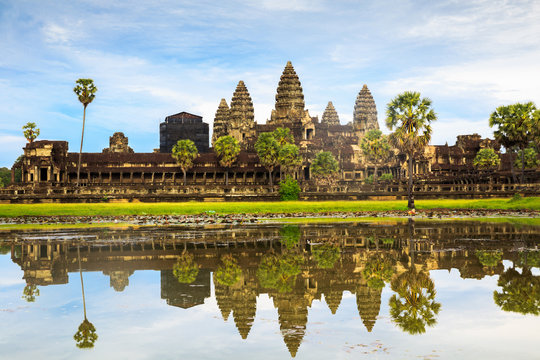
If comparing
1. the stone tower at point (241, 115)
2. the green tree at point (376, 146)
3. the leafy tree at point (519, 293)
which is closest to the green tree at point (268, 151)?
the green tree at point (376, 146)

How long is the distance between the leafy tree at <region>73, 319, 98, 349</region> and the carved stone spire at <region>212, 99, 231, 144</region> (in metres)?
158

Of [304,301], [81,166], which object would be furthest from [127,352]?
[81,166]

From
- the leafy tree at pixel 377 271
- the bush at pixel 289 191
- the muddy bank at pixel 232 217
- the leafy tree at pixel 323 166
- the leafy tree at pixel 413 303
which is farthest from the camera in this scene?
the leafy tree at pixel 323 166

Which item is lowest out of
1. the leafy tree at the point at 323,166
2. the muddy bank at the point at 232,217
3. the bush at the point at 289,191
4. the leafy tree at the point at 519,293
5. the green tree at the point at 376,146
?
the muddy bank at the point at 232,217

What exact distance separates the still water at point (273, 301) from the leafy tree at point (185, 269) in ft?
0.21

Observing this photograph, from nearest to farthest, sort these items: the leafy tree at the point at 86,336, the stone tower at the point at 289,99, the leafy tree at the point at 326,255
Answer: the leafy tree at the point at 86,336, the leafy tree at the point at 326,255, the stone tower at the point at 289,99

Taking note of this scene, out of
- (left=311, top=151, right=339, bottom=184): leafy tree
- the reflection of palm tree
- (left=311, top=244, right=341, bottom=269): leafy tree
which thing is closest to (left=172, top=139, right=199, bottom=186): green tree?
(left=311, top=151, right=339, bottom=184): leafy tree

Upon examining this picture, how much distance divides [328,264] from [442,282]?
4.57 m

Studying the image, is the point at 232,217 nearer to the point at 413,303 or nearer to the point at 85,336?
the point at 413,303

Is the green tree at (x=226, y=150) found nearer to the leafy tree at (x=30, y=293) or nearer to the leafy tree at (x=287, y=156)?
the leafy tree at (x=287, y=156)

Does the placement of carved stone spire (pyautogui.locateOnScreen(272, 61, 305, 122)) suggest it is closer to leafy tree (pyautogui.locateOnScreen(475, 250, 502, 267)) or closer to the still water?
the still water

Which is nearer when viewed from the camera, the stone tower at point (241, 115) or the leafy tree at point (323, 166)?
the leafy tree at point (323, 166)

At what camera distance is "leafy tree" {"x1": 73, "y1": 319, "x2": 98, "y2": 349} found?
445 inches

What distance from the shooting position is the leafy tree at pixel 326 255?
20.6m
